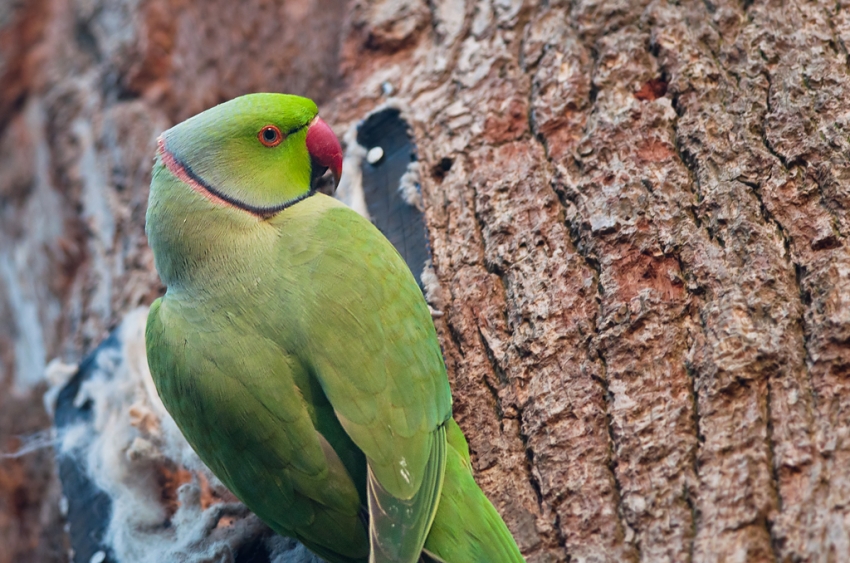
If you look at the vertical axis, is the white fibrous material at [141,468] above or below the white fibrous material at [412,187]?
below

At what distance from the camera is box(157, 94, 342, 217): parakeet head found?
207 centimetres

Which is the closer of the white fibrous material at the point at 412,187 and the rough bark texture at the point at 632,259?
the rough bark texture at the point at 632,259

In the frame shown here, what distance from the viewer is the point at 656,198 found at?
1895 millimetres

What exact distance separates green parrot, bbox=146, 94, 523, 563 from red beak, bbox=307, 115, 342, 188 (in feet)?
0.55

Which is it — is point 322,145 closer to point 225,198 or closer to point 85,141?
point 225,198

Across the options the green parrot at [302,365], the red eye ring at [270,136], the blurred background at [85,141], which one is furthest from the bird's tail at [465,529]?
the blurred background at [85,141]

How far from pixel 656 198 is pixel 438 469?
35.2 inches

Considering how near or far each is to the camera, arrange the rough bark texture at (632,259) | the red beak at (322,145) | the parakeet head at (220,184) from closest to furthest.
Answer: the rough bark texture at (632,259) → the parakeet head at (220,184) → the red beak at (322,145)

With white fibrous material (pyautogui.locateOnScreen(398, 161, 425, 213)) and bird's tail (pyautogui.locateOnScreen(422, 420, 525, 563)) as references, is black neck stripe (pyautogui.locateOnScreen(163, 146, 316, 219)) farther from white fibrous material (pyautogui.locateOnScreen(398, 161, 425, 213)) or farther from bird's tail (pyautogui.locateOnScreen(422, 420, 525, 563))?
bird's tail (pyautogui.locateOnScreen(422, 420, 525, 563))

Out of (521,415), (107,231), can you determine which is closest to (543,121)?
(521,415)

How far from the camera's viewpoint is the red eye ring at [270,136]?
212 centimetres

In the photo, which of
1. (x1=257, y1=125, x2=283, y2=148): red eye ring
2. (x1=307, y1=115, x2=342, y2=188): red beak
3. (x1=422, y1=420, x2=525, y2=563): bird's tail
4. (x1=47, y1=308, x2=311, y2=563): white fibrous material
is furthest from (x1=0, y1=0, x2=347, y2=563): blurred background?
(x1=422, y1=420, x2=525, y2=563): bird's tail

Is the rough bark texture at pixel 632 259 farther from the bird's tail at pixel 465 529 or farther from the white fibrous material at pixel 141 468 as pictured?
the white fibrous material at pixel 141 468

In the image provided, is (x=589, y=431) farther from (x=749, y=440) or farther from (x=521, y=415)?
(x=749, y=440)
